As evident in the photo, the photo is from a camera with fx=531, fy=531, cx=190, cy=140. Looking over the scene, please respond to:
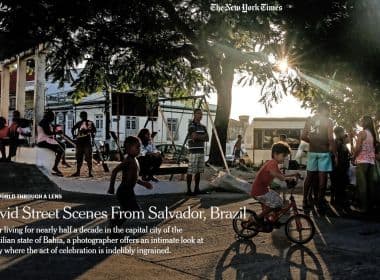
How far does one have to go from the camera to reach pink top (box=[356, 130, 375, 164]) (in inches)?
308

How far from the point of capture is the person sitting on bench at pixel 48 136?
10.7 meters

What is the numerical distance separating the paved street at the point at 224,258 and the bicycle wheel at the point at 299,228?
99 millimetres

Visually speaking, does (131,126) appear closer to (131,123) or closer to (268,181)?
(131,123)

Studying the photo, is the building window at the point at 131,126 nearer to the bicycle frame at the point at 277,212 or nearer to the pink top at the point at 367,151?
the pink top at the point at 367,151

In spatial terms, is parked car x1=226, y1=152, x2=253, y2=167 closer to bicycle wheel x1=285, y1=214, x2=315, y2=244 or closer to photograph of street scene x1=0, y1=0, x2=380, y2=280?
photograph of street scene x1=0, y1=0, x2=380, y2=280

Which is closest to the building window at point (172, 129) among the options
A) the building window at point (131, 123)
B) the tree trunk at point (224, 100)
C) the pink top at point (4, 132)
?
the tree trunk at point (224, 100)

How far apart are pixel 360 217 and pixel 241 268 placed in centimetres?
349

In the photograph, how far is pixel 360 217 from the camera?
24.8 ft

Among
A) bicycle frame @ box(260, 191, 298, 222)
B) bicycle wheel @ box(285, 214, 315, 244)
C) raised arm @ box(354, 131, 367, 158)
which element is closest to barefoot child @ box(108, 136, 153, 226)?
bicycle frame @ box(260, 191, 298, 222)

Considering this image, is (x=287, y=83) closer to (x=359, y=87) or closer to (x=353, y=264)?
(x=359, y=87)

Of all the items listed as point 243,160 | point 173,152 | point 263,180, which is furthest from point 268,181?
point 243,160

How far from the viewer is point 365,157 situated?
7844 mm

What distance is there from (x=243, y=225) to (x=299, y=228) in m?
0.61

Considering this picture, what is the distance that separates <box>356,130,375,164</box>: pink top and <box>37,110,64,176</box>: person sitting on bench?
19.4 feet
